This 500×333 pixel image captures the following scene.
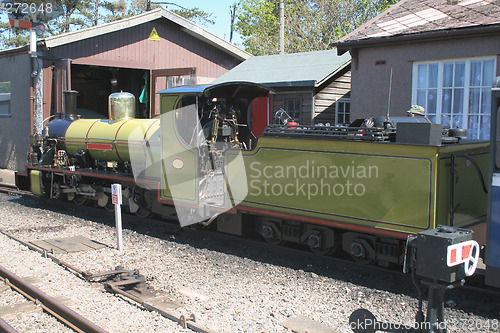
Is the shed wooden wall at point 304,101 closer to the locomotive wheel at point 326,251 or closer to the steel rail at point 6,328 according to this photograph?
the locomotive wheel at point 326,251

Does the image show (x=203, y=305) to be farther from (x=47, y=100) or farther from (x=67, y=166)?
(x=47, y=100)

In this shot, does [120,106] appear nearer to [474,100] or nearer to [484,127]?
[474,100]

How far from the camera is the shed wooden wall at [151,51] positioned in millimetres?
15180

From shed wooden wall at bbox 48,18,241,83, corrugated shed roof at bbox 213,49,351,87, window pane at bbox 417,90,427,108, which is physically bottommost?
window pane at bbox 417,90,427,108

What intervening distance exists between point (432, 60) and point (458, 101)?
1010 millimetres

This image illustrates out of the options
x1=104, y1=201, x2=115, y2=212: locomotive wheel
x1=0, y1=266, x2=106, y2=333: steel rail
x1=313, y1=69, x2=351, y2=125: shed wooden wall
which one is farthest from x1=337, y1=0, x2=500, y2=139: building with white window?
x1=0, y1=266, x2=106, y2=333: steel rail

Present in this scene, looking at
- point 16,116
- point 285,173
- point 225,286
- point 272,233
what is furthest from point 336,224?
point 16,116

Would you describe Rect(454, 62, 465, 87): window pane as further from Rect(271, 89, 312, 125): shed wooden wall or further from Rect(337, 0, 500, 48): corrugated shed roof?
Rect(271, 89, 312, 125): shed wooden wall

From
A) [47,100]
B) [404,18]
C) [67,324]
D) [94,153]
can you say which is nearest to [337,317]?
[67,324]

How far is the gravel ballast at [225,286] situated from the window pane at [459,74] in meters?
5.47

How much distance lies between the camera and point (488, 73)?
30.1 feet

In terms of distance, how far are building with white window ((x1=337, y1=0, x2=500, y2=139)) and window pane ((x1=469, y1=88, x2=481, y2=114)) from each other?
0.7 inches

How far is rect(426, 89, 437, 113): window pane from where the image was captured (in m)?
10.0

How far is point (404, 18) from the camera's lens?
10.7 meters
